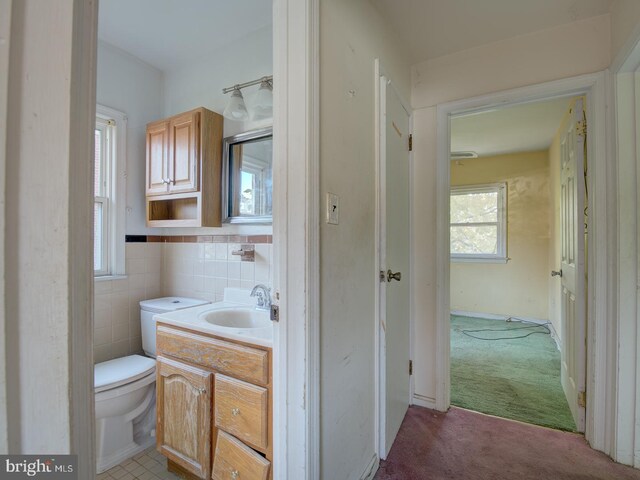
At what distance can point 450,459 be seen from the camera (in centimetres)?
160

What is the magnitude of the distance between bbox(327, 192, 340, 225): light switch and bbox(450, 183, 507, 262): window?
4004 millimetres

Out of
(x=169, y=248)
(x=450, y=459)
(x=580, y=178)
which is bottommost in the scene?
(x=450, y=459)

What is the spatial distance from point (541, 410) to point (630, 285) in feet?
3.47

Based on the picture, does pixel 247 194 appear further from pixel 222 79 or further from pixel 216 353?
pixel 216 353

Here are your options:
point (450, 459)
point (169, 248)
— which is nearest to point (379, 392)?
point (450, 459)

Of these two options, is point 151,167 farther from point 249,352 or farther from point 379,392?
point 379,392

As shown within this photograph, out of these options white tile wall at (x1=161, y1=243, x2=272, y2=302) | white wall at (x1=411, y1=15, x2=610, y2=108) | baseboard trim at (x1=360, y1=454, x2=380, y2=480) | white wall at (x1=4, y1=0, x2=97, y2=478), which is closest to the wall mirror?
white tile wall at (x1=161, y1=243, x2=272, y2=302)

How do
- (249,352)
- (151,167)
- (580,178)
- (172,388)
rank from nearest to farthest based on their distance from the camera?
(249,352)
(172,388)
(580,178)
(151,167)

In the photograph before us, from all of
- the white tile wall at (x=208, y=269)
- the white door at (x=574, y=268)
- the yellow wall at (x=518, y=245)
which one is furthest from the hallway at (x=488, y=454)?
the yellow wall at (x=518, y=245)

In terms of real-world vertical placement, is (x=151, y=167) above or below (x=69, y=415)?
above

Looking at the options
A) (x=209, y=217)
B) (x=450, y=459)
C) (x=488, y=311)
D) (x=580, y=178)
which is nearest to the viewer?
(x=450, y=459)

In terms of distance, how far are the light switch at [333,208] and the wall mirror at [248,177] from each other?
764mm

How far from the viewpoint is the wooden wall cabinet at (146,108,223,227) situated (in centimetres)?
195

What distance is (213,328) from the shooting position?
52.8 inches
